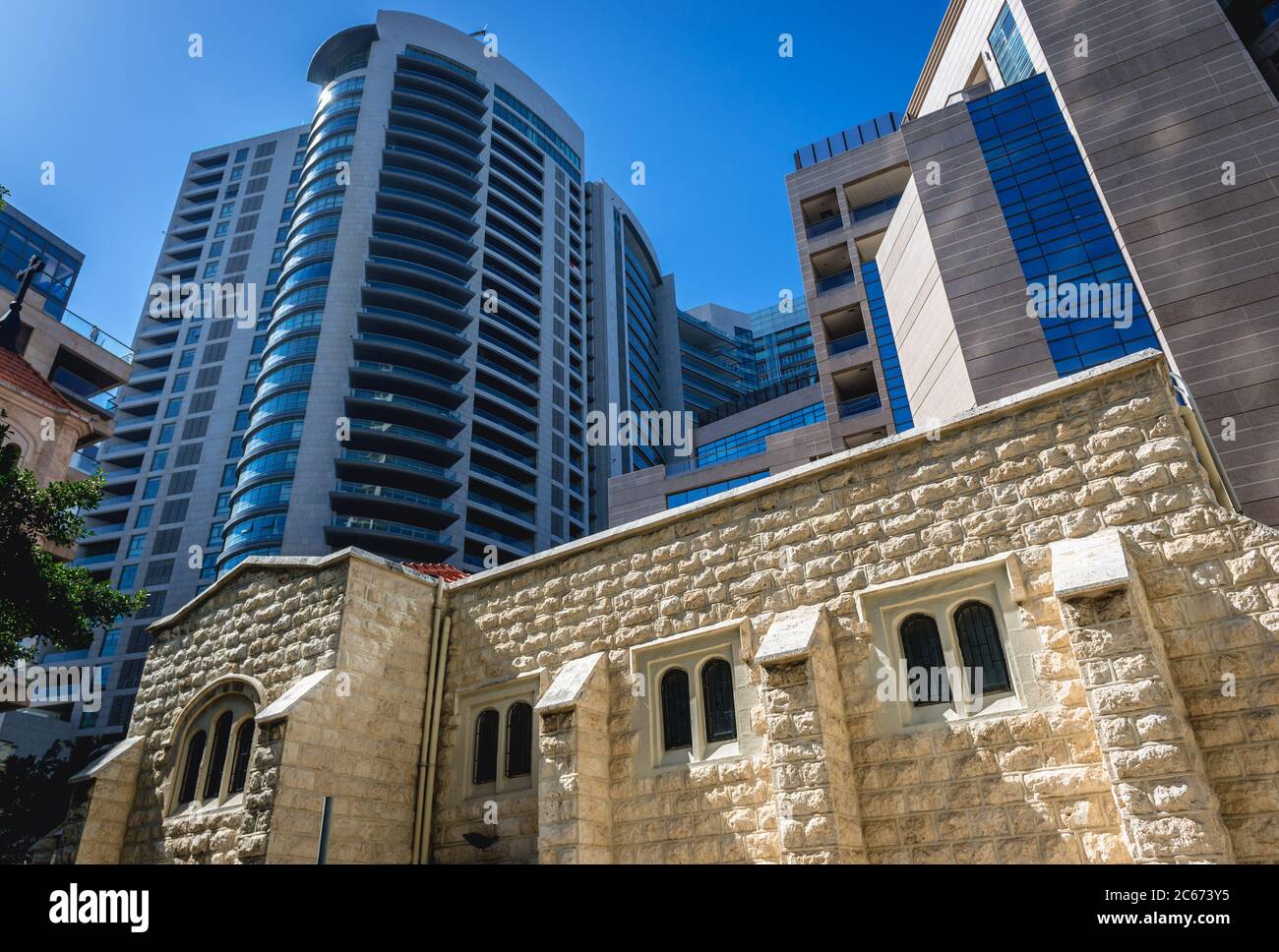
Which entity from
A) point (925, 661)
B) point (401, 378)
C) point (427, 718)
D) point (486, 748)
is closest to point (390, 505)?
point (401, 378)

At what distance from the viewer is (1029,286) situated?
82.9ft

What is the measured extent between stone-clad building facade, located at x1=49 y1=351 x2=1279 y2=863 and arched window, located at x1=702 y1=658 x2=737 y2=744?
3 centimetres

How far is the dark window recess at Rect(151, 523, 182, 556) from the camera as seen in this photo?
6562 centimetres

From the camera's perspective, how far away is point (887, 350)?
3634 centimetres

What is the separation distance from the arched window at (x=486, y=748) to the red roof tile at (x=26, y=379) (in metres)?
20.7

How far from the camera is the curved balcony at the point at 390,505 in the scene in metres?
56.2

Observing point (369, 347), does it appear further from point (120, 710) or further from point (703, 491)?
point (120, 710)

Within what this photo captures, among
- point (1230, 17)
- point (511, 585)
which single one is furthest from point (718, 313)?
point (511, 585)

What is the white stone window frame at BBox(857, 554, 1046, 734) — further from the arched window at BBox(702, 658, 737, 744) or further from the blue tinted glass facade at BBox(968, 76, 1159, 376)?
the blue tinted glass facade at BBox(968, 76, 1159, 376)

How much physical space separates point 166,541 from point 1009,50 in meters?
68.6

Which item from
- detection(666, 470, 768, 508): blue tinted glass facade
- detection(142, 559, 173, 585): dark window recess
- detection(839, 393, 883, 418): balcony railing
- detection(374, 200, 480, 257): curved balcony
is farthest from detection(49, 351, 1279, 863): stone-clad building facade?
detection(374, 200, 480, 257): curved balcony

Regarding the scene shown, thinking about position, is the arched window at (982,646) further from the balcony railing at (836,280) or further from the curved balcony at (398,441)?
the curved balcony at (398,441)
